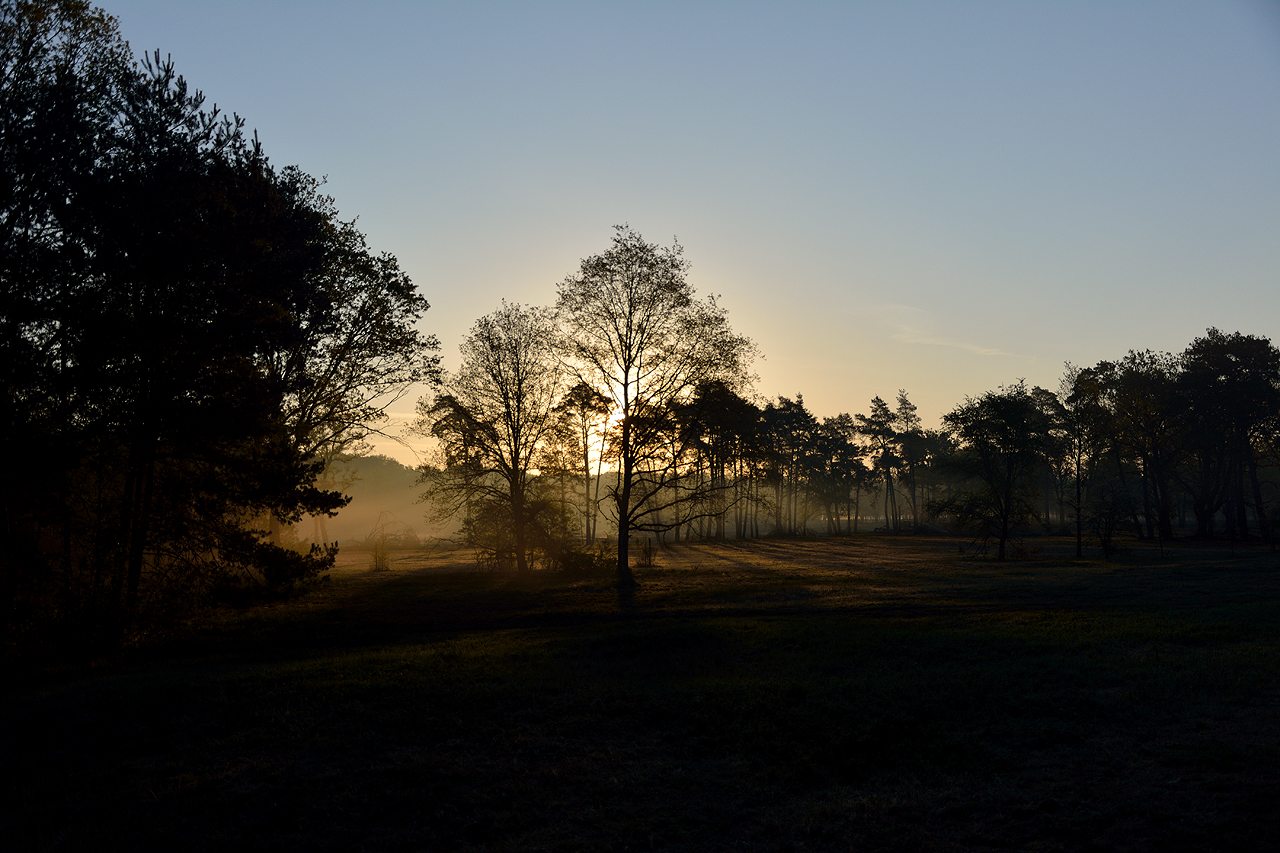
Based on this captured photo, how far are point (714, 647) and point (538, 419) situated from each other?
21833 millimetres

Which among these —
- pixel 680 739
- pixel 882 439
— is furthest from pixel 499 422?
pixel 882 439

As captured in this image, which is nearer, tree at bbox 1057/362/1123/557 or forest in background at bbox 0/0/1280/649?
forest in background at bbox 0/0/1280/649

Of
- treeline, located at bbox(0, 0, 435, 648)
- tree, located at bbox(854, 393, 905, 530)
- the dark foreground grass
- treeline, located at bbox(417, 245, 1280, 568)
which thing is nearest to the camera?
the dark foreground grass

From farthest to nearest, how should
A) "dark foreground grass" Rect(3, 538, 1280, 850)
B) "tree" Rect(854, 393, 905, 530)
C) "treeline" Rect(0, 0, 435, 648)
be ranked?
1. "tree" Rect(854, 393, 905, 530)
2. "treeline" Rect(0, 0, 435, 648)
3. "dark foreground grass" Rect(3, 538, 1280, 850)

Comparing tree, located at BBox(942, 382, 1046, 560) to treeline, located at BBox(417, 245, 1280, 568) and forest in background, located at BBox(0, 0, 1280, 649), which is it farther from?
forest in background, located at BBox(0, 0, 1280, 649)

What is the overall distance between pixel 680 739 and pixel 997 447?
Answer: 141 feet

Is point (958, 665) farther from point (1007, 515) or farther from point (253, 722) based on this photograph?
point (1007, 515)

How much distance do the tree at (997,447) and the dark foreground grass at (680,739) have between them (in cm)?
2713

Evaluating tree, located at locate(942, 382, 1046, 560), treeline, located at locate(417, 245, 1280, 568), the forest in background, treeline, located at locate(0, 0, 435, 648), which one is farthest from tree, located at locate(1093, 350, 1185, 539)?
treeline, located at locate(0, 0, 435, 648)

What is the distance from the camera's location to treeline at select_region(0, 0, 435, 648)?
14945 mm

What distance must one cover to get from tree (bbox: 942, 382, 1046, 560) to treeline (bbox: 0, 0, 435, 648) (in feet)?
136

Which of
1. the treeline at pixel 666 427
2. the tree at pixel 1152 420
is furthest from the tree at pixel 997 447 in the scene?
the tree at pixel 1152 420

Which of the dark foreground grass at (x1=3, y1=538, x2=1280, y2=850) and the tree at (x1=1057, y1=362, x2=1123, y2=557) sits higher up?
the tree at (x1=1057, y1=362, x2=1123, y2=557)

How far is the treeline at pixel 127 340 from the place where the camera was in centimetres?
1495
